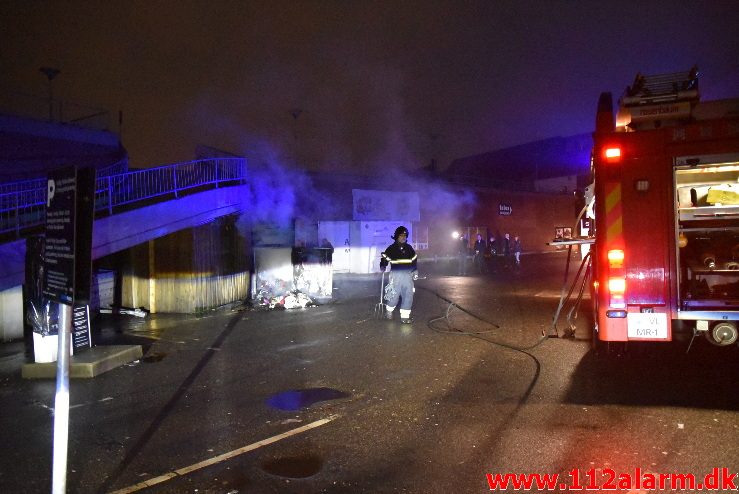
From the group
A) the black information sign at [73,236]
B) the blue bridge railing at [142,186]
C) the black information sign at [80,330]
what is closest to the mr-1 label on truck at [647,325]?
the black information sign at [73,236]

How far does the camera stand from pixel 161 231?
35.2ft

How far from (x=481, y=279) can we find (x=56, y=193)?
53.4 ft

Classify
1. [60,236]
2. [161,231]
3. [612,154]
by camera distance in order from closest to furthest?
[60,236]
[612,154]
[161,231]

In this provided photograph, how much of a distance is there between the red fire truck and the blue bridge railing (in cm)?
908

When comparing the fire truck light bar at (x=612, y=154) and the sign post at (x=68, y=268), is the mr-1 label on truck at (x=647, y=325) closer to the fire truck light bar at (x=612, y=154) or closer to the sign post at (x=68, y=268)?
the fire truck light bar at (x=612, y=154)

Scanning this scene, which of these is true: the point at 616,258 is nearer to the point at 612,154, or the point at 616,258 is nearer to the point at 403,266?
the point at 612,154

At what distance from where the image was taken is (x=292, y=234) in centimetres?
1519

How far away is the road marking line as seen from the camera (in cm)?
356

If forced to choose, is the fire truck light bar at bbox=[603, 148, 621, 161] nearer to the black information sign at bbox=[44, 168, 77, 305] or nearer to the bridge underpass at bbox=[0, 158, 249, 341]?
the black information sign at bbox=[44, 168, 77, 305]

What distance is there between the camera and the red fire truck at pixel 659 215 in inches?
203

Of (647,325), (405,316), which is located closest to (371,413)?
(647,325)

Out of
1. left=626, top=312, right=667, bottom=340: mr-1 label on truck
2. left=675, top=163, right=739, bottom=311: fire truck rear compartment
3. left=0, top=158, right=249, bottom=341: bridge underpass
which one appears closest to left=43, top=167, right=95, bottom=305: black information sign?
left=626, top=312, right=667, bottom=340: mr-1 label on truck

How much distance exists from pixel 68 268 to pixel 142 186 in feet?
32.9

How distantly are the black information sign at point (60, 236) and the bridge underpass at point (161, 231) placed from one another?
22.2 feet
